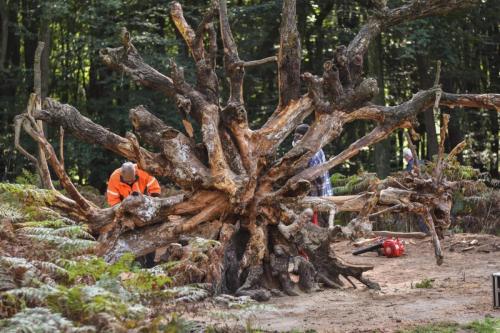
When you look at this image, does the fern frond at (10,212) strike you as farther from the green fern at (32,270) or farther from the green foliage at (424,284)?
the green foliage at (424,284)

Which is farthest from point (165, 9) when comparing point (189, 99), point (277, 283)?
point (277, 283)

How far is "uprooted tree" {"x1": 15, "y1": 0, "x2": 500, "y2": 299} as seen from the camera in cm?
984

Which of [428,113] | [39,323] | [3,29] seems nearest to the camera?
[39,323]

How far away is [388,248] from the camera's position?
42.0ft

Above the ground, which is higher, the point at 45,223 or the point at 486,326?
the point at 45,223

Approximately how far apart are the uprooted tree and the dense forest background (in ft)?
29.6

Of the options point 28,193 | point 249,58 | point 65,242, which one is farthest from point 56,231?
point 249,58

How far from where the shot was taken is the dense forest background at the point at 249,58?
21.1 m

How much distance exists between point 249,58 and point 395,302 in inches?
574

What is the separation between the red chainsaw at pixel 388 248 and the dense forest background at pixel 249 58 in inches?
305

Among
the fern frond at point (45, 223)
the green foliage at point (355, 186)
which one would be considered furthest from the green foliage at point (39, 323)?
the green foliage at point (355, 186)

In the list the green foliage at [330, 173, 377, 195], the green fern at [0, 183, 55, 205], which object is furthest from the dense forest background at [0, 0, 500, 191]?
the green fern at [0, 183, 55, 205]

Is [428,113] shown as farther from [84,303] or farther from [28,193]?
[84,303]

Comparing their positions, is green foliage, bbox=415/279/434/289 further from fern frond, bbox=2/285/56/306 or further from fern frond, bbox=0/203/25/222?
fern frond, bbox=2/285/56/306
